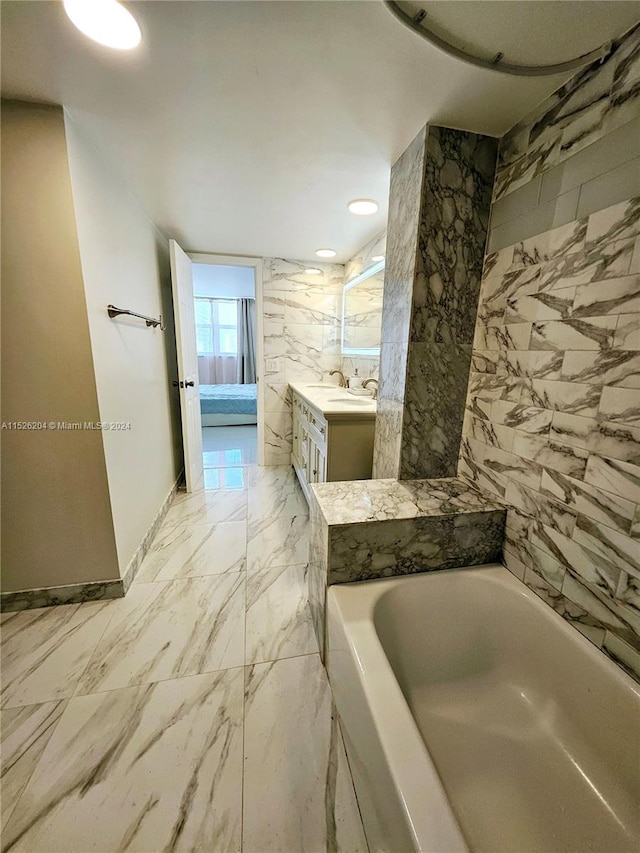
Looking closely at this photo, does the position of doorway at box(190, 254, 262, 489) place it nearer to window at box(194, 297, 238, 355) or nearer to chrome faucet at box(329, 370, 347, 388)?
window at box(194, 297, 238, 355)

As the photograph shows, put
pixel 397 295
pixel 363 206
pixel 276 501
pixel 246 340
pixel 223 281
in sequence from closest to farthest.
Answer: pixel 397 295
pixel 363 206
pixel 276 501
pixel 223 281
pixel 246 340

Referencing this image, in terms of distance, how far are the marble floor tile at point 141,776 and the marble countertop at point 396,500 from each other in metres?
0.83

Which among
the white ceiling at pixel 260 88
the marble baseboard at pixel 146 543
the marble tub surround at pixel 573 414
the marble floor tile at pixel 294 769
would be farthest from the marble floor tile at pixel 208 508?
the white ceiling at pixel 260 88

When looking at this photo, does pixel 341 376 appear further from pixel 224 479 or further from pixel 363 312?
pixel 224 479

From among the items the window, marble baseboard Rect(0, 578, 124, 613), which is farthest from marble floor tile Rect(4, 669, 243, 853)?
the window

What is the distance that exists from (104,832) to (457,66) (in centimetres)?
253

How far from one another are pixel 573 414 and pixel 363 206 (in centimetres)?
175

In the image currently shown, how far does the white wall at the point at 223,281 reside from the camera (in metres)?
4.48

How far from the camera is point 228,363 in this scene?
6934mm

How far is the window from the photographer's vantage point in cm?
659

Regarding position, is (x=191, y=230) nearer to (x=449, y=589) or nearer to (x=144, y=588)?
(x=144, y=588)

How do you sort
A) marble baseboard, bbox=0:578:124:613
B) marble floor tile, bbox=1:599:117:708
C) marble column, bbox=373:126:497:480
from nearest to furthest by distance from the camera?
marble floor tile, bbox=1:599:117:708
marble column, bbox=373:126:497:480
marble baseboard, bbox=0:578:124:613

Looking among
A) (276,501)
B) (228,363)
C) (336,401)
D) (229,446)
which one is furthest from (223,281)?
(276,501)

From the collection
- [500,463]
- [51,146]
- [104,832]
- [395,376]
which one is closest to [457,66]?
[395,376]
